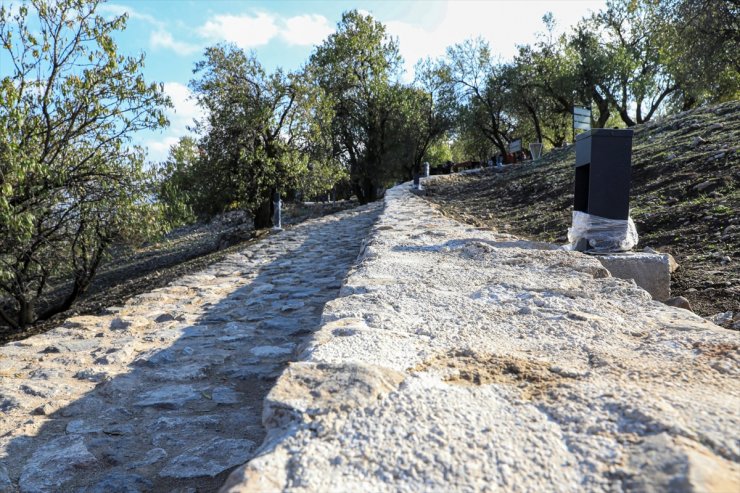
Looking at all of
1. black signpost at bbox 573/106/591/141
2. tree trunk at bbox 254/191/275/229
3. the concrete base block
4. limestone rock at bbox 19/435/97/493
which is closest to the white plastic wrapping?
the concrete base block

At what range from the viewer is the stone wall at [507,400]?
1.41 metres

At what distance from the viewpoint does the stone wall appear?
55.6 inches

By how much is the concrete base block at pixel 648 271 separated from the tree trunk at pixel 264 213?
38.1 ft

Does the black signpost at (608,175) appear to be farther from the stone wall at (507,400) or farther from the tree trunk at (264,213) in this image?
the tree trunk at (264,213)

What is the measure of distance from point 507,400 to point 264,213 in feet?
44.7

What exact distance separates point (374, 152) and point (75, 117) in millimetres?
19270

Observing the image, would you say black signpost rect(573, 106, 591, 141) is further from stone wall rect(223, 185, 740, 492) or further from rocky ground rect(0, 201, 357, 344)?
stone wall rect(223, 185, 740, 492)

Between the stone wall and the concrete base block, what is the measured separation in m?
1.12

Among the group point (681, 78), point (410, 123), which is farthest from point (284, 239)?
point (410, 123)

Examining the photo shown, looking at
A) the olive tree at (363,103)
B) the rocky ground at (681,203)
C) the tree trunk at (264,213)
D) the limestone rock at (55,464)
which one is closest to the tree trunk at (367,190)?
the olive tree at (363,103)

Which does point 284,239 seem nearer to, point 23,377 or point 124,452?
point 23,377

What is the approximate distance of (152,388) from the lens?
338cm

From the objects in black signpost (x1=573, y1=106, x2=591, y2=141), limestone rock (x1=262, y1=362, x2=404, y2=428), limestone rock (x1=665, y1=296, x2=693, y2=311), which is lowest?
limestone rock (x1=665, y1=296, x2=693, y2=311)

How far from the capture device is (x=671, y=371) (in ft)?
6.57
